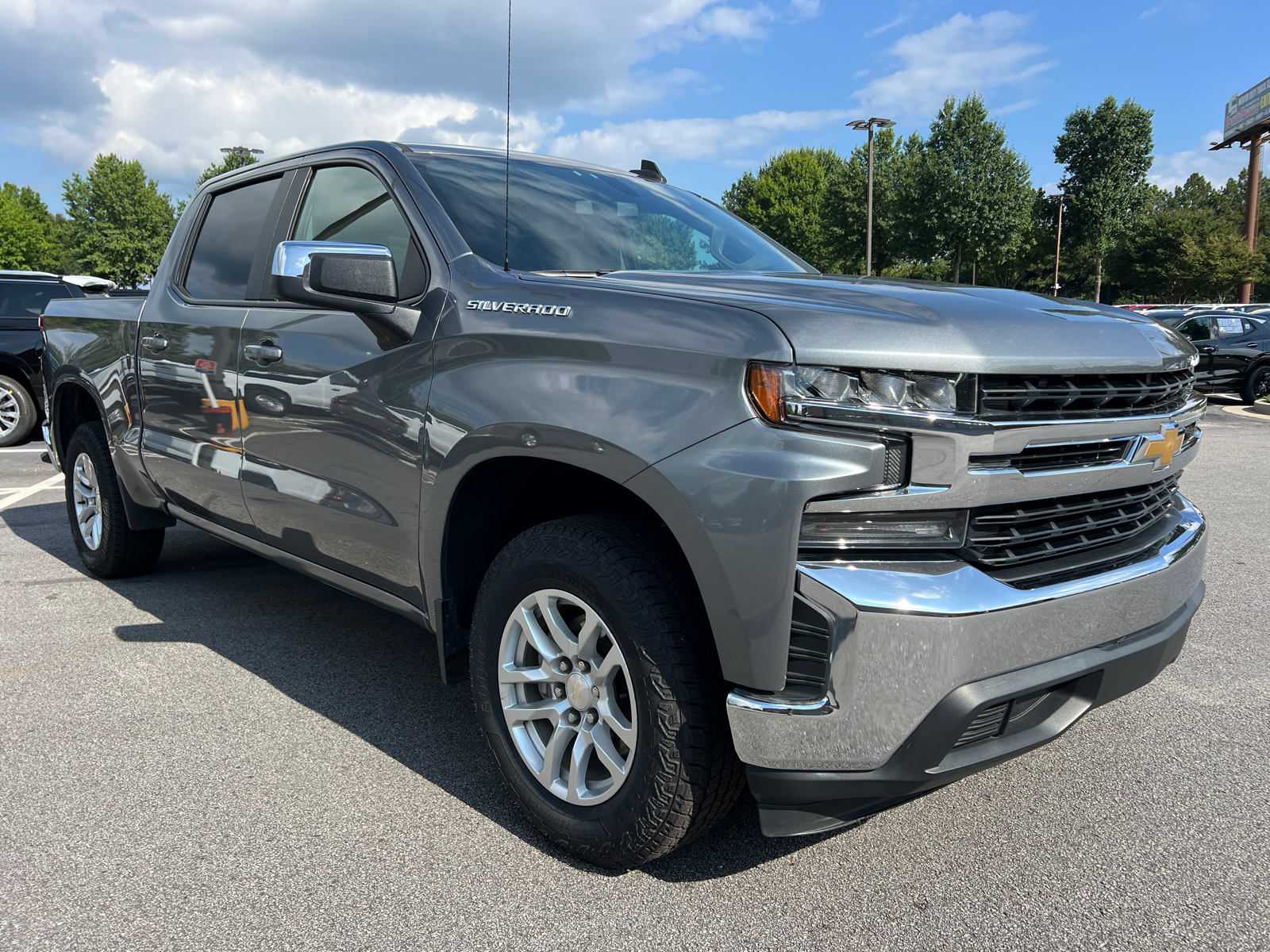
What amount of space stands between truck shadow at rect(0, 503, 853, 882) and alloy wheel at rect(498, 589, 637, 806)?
9.4 inches

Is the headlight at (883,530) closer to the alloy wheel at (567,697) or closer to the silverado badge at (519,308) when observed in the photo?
the alloy wheel at (567,697)

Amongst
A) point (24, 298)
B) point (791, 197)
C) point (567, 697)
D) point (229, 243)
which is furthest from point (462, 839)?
point (791, 197)

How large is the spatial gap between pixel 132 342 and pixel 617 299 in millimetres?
2995

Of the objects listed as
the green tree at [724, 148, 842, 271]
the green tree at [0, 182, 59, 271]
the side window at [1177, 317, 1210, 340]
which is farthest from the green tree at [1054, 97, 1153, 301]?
the green tree at [0, 182, 59, 271]

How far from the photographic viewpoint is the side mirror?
2635 millimetres

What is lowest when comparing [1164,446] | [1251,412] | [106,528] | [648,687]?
[1251,412]

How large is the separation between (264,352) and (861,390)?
224 cm

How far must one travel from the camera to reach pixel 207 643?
4.07 metres

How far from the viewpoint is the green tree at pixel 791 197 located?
60688 mm

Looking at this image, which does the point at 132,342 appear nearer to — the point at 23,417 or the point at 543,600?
the point at 543,600

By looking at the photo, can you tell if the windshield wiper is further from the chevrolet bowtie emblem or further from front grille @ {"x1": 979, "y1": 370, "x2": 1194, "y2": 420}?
the chevrolet bowtie emblem

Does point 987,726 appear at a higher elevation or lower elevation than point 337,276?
lower

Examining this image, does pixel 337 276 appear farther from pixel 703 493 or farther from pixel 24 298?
pixel 24 298

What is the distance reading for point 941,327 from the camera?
6.49ft
